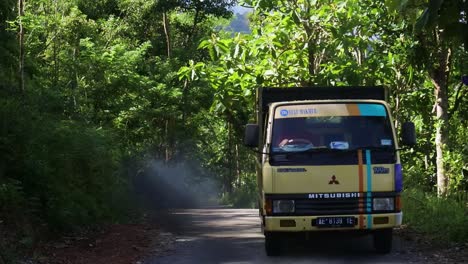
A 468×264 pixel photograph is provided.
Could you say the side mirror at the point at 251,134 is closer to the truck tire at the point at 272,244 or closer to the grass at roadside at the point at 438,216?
the truck tire at the point at 272,244

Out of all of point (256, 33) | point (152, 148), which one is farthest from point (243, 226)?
point (152, 148)

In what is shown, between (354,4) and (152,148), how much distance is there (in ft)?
79.6

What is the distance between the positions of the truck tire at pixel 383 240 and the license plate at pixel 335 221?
2.32 ft

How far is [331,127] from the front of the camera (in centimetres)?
977

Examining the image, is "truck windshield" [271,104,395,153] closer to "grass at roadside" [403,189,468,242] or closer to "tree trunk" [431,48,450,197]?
"grass at roadside" [403,189,468,242]

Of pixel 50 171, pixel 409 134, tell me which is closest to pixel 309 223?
pixel 409 134

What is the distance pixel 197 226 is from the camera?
15922mm

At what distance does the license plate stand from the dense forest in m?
2.41

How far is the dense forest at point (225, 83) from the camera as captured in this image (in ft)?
35.5

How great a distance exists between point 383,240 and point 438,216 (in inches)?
117

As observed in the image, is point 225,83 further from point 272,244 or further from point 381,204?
point 381,204

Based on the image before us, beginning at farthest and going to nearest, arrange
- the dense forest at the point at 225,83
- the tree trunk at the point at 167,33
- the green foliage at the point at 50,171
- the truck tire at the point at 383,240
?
the tree trunk at the point at 167,33, the dense forest at the point at 225,83, the green foliage at the point at 50,171, the truck tire at the point at 383,240

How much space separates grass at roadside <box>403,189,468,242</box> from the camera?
10477 mm

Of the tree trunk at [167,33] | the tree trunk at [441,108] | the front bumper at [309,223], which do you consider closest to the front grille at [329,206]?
the front bumper at [309,223]
